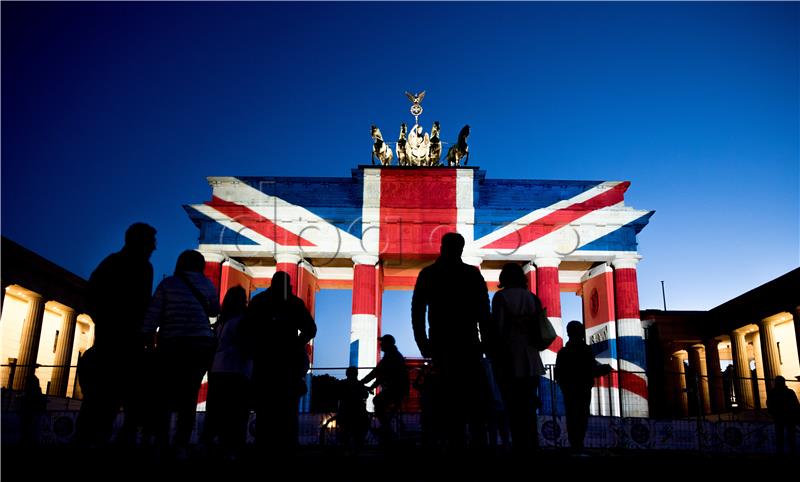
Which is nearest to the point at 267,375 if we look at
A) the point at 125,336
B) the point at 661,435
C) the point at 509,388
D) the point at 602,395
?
the point at 125,336

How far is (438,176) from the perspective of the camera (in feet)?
87.2

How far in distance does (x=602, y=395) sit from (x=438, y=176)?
1135cm

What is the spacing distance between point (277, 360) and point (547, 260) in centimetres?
2138

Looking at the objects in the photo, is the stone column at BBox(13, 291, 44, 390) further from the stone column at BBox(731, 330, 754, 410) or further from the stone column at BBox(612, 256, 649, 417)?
the stone column at BBox(731, 330, 754, 410)

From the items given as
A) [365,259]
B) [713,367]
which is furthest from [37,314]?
→ [713,367]

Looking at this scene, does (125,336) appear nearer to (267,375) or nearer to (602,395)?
(267,375)

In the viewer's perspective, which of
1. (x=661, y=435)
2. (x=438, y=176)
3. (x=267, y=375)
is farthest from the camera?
(x=438, y=176)

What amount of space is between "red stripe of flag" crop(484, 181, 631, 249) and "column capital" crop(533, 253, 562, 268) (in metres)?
0.81

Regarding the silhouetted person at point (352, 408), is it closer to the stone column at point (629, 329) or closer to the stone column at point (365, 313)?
the stone column at point (365, 313)

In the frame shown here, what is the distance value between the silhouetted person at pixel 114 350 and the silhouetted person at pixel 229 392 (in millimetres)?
1131

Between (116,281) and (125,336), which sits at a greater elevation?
(116,281)

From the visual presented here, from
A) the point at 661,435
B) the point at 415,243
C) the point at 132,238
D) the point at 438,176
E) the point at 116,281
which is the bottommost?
the point at 661,435

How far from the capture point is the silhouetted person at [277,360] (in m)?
5.34

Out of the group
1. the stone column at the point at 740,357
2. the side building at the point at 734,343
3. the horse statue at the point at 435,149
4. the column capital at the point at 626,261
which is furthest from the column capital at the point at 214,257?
the stone column at the point at 740,357
